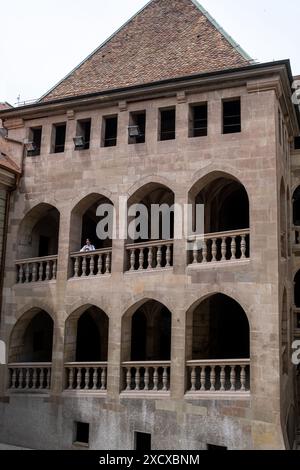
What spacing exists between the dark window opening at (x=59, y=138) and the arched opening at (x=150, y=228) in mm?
3310

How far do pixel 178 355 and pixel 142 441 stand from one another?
2586mm

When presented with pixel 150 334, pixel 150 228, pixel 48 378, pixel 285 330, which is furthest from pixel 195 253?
pixel 48 378

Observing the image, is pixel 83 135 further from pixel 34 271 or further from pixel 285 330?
pixel 285 330

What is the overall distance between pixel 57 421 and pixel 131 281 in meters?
4.58

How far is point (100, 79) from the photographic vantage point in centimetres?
1523

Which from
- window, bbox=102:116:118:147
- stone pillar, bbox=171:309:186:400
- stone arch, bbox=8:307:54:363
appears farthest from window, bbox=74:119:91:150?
stone pillar, bbox=171:309:186:400

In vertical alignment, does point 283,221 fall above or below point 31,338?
above

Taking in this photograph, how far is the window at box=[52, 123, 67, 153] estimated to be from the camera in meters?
14.9

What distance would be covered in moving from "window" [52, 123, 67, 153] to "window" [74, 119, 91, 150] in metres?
0.69

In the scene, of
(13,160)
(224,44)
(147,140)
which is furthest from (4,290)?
(224,44)

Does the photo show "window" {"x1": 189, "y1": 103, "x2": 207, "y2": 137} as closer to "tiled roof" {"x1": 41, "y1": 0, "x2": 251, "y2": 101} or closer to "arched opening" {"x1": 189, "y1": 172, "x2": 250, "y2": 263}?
"tiled roof" {"x1": 41, "y1": 0, "x2": 251, "y2": 101}

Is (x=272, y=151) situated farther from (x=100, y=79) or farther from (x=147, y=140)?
(x=100, y=79)

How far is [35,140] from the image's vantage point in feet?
50.8

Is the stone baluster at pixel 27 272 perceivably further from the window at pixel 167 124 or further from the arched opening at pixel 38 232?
the window at pixel 167 124
